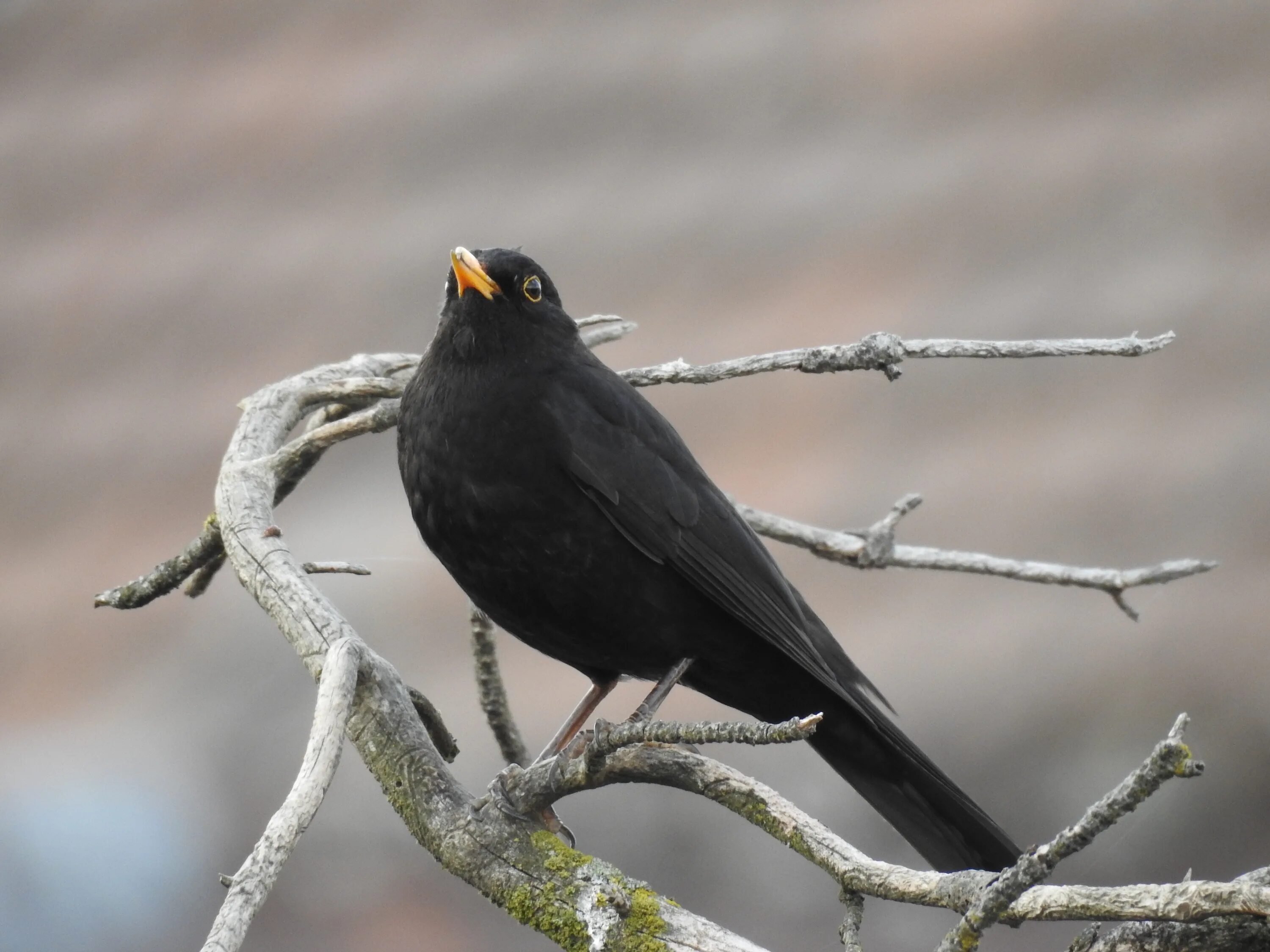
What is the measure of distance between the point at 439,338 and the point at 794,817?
1.46 meters

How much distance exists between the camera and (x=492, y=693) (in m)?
3.09

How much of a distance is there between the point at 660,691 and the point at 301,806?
1123mm

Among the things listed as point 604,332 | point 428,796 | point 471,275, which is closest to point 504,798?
point 428,796

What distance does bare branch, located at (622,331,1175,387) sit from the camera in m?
2.37

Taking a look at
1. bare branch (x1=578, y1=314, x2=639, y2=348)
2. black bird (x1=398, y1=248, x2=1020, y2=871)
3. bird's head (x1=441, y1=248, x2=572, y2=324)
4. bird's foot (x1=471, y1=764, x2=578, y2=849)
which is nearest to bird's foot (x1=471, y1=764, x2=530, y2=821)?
bird's foot (x1=471, y1=764, x2=578, y2=849)

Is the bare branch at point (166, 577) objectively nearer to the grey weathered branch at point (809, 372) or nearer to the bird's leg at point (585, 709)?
the grey weathered branch at point (809, 372)

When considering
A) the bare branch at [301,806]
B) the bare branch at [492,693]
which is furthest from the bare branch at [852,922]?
the bare branch at [492,693]

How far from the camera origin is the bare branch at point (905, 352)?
2367 mm

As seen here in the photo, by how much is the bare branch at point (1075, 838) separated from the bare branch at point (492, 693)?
5.34 ft

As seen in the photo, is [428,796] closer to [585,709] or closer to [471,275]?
[585,709]

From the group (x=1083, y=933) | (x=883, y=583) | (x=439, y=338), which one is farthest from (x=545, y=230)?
(x=1083, y=933)

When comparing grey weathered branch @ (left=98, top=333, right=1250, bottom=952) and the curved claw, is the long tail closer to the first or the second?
grey weathered branch @ (left=98, top=333, right=1250, bottom=952)

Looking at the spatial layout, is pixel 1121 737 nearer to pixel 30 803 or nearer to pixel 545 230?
pixel 545 230

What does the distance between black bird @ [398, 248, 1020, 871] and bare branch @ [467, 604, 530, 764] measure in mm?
202
